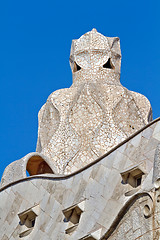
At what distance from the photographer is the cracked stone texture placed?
15.4 meters

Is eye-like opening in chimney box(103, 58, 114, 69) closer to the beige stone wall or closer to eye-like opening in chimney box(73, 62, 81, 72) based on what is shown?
eye-like opening in chimney box(73, 62, 81, 72)

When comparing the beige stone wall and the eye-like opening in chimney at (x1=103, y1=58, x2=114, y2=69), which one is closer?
the beige stone wall

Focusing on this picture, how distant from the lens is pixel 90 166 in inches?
461

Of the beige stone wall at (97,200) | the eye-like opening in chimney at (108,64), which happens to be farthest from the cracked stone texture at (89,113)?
the beige stone wall at (97,200)

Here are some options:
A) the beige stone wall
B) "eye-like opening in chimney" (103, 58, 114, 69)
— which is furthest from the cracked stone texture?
the beige stone wall

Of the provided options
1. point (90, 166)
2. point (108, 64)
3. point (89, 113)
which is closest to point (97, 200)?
point (90, 166)

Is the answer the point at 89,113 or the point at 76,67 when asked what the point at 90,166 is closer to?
the point at 89,113

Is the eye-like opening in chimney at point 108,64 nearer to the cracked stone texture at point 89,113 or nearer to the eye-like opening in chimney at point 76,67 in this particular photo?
the cracked stone texture at point 89,113

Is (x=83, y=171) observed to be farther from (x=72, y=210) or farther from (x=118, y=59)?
(x=118, y=59)

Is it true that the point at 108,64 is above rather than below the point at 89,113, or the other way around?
above

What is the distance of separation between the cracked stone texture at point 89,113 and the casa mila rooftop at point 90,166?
2 cm

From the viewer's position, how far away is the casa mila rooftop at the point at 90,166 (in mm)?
10555

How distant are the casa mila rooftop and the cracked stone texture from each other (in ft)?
0.06

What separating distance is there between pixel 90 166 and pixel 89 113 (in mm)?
4277
